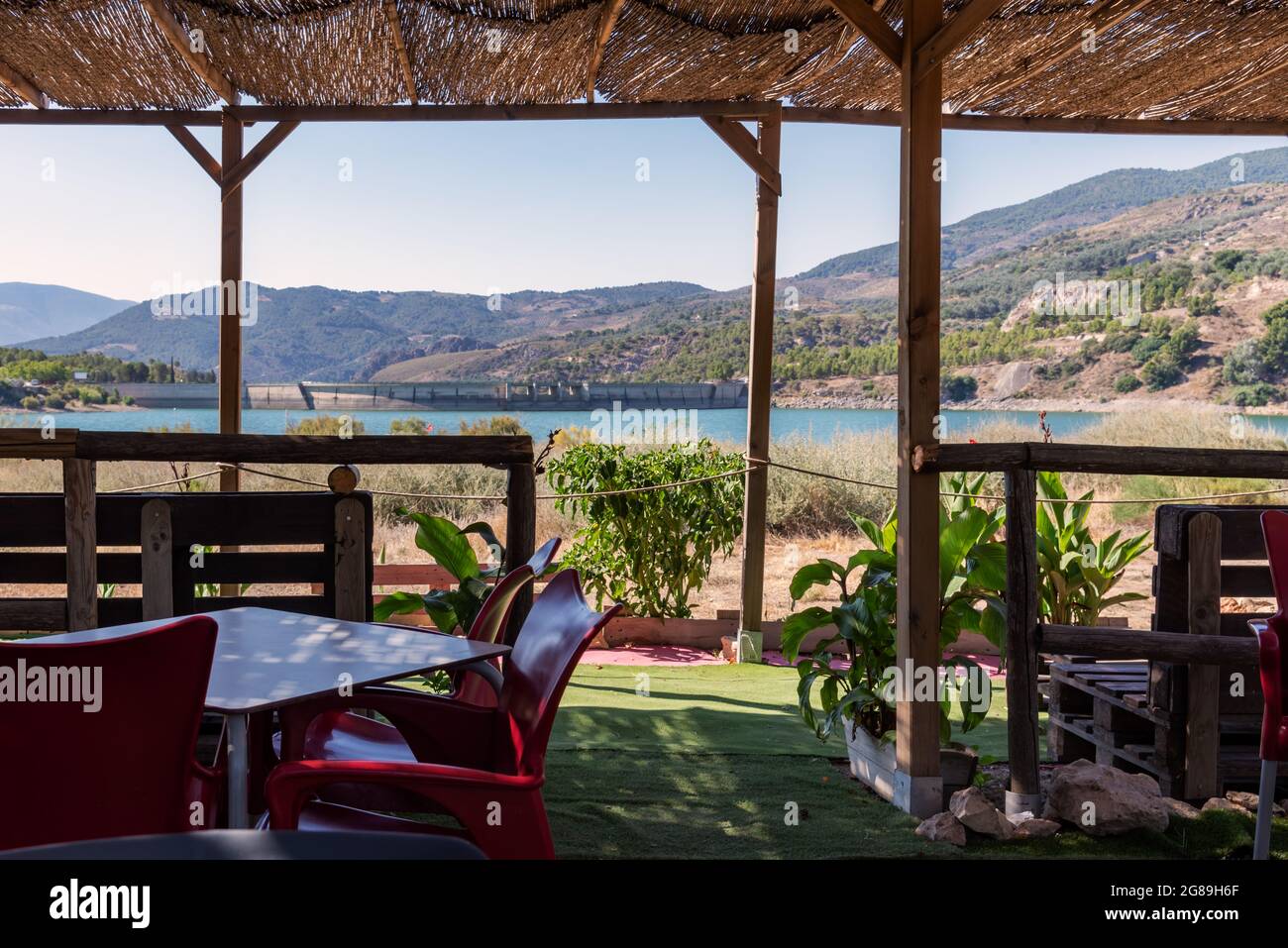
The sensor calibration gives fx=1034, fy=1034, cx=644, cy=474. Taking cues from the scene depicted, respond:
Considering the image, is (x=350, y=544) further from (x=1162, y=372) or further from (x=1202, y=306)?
(x=1202, y=306)

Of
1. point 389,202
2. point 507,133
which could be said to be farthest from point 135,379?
point 507,133

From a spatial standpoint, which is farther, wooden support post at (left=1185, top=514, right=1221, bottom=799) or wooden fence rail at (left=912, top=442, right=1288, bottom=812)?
wooden support post at (left=1185, top=514, right=1221, bottom=799)

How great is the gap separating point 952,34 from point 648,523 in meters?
3.79

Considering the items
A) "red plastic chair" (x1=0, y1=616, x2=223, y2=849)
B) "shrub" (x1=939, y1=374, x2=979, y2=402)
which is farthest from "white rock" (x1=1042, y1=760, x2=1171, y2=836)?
"shrub" (x1=939, y1=374, x2=979, y2=402)

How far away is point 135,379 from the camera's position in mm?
41656

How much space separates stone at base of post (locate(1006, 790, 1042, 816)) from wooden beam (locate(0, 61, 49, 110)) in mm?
5271

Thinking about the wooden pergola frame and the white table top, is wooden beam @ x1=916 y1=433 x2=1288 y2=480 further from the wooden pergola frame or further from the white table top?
the white table top

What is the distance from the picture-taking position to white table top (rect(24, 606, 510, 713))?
188cm

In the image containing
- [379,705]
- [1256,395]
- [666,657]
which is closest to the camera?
[379,705]

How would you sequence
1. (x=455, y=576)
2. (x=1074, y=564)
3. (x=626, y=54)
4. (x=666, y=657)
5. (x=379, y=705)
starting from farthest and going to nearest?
1. (x=666, y=657)
2. (x=1074, y=564)
3. (x=626, y=54)
4. (x=455, y=576)
5. (x=379, y=705)

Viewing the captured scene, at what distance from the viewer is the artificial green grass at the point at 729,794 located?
3002mm

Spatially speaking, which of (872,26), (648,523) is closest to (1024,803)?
(872,26)

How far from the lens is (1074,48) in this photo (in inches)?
173

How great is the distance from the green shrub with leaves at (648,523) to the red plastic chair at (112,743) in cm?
482
